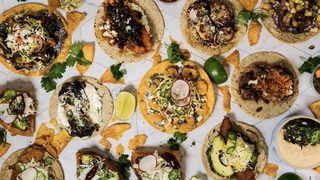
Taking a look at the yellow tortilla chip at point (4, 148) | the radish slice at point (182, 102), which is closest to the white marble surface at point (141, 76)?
the yellow tortilla chip at point (4, 148)

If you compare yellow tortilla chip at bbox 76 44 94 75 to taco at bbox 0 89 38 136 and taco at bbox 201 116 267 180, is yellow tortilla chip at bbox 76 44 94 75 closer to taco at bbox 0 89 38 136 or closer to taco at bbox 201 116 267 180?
taco at bbox 0 89 38 136

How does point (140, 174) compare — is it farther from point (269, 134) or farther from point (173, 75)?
point (269, 134)

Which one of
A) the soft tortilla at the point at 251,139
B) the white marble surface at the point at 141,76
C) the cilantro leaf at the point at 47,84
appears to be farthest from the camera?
the cilantro leaf at the point at 47,84

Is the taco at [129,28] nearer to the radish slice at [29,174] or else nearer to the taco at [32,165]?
the taco at [32,165]

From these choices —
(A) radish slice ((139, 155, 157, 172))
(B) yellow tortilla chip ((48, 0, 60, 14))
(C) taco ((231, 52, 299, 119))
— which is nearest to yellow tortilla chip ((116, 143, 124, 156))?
(A) radish slice ((139, 155, 157, 172))

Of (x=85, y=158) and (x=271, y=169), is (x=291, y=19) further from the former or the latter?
(x=85, y=158)
